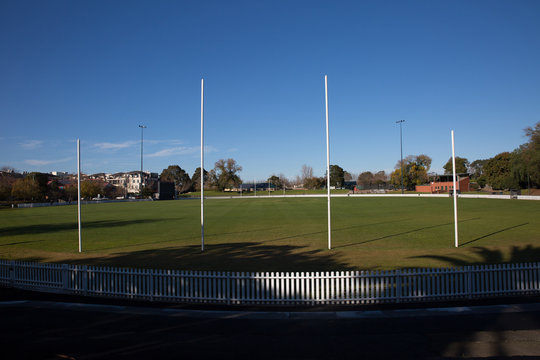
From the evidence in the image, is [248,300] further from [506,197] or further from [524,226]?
[506,197]

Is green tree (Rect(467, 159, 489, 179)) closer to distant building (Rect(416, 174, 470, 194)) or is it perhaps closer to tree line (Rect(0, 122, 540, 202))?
tree line (Rect(0, 122, 540, 202))

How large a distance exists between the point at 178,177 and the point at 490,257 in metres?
161

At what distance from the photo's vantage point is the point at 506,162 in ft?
289

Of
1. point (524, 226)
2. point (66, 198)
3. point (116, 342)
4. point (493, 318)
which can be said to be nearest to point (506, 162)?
point (524, 226)

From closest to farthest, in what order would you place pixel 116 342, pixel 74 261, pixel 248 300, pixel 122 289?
pixel 116 342 < pixel 248 300 < pixel 122 289 < pixel 74 261

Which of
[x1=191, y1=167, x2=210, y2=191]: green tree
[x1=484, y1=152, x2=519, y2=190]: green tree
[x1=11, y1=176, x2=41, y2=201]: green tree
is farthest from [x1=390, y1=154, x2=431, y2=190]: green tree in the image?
[x1=11, y1=176, x2=41, y2=201]: green tree

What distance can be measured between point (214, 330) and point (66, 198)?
104 m

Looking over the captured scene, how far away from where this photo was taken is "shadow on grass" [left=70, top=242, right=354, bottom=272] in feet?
44.5

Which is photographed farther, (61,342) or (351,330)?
(351,330)

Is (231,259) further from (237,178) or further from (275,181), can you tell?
(275,181)

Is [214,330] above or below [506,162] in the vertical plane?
below

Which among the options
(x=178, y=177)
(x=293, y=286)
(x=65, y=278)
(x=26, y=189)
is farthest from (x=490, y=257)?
(x=178, y=177)

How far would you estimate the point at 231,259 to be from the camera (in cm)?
1508

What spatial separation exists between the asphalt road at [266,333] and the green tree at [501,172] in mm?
86769
